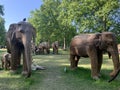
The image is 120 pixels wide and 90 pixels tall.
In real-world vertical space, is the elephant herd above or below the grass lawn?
above

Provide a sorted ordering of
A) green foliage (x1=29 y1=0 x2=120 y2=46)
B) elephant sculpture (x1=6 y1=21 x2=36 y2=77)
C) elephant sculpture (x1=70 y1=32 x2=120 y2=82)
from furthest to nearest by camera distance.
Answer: green foliage (x1=29 y1=0 x2=120 y2=46), elephant sculpture (x1=6 y1=21 x2=36 y2=77), elephant sculpture (x1=70 y1=32 x2=120 y2=82)

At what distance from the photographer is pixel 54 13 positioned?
48094mm

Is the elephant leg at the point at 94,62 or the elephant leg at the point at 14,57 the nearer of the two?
the elephant leg at the point at 94,62

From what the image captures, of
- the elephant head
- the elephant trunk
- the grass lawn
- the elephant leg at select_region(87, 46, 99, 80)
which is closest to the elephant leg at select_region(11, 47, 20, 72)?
the grass lawn

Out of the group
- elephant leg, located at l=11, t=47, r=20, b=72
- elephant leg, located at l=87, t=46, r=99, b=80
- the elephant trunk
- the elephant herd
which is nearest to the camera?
the elephant trunk

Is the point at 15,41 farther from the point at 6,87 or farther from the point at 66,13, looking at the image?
the point at 66,13

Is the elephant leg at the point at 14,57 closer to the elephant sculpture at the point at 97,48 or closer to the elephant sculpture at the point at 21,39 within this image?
the elephant sculpture at the point at 21,39

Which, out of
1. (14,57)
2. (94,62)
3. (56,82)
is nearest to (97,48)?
(94,62)

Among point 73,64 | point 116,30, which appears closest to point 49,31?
point 116,30

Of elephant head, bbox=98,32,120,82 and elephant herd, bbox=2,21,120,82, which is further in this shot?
elephant herd, bbox=2,21,120,82

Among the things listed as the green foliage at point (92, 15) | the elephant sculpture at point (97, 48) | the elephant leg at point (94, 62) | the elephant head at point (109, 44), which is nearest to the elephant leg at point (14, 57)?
the elephant sculpture at point (97, 48)

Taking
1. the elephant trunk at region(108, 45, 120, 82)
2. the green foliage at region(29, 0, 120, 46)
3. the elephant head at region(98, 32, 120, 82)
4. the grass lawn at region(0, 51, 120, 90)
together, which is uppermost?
the green foliage at region(29, 0, 120, 46)

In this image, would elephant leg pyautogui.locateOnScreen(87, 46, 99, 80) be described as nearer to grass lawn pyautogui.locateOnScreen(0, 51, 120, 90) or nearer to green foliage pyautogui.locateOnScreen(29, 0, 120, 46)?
grass lawn pyautogui.locateOnScreen(0, 51, 120, 90)

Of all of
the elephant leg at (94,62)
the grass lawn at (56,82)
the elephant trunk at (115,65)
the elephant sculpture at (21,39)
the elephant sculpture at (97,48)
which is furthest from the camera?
the elephant leg at (94,62)
